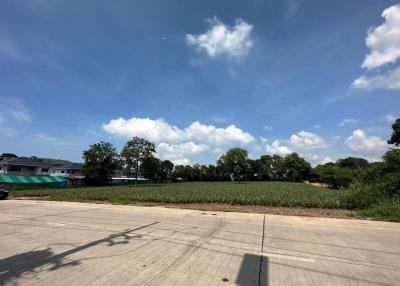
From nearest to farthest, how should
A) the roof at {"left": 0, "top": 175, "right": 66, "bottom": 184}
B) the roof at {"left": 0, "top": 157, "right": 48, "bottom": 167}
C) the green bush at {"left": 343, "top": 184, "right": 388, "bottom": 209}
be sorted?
the green bush at {"left": 343, "top": 184, "right": 388, "bottom": 209} < the roof at {"left": 0, "top": 175, "right": 66, "bottom": 184} < the roof at {"left": 0, "top": 157, "right": 48, "bottom": 167}

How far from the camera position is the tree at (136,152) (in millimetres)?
55906

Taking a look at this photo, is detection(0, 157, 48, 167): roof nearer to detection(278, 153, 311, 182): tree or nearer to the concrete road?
the concrete road

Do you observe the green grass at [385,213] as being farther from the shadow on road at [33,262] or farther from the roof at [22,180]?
the roof at [22,180]

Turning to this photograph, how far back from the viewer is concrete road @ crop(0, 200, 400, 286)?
15.6 feet

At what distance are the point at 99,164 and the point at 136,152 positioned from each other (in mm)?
16611

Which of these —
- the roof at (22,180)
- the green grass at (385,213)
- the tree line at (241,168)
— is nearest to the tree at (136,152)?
the tree line at (241,168)

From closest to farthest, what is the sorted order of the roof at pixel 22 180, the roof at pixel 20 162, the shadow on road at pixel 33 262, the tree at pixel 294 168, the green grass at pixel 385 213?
the shadow on road at pixel 33 262, the green grass at pixel 385 213, the roof at pixel 22 180, the roof at pixel 20 162, the tree at pixel 294 168

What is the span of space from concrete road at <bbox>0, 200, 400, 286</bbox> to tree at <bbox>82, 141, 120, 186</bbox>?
197 ft

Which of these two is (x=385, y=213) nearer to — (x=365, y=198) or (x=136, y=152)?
(x=365, y=198)

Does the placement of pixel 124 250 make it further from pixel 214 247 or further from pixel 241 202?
pixel 241 202

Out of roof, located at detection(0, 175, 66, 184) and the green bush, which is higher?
roof, located at detection(0, 175, 66, 184)

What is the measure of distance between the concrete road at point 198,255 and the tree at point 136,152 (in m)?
46.5

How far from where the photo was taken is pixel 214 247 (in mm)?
6750

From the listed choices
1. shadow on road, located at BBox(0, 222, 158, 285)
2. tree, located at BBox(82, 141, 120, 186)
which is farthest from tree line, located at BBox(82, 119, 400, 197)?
shadow on road, located at BBox(0, 222, 158, 285)
